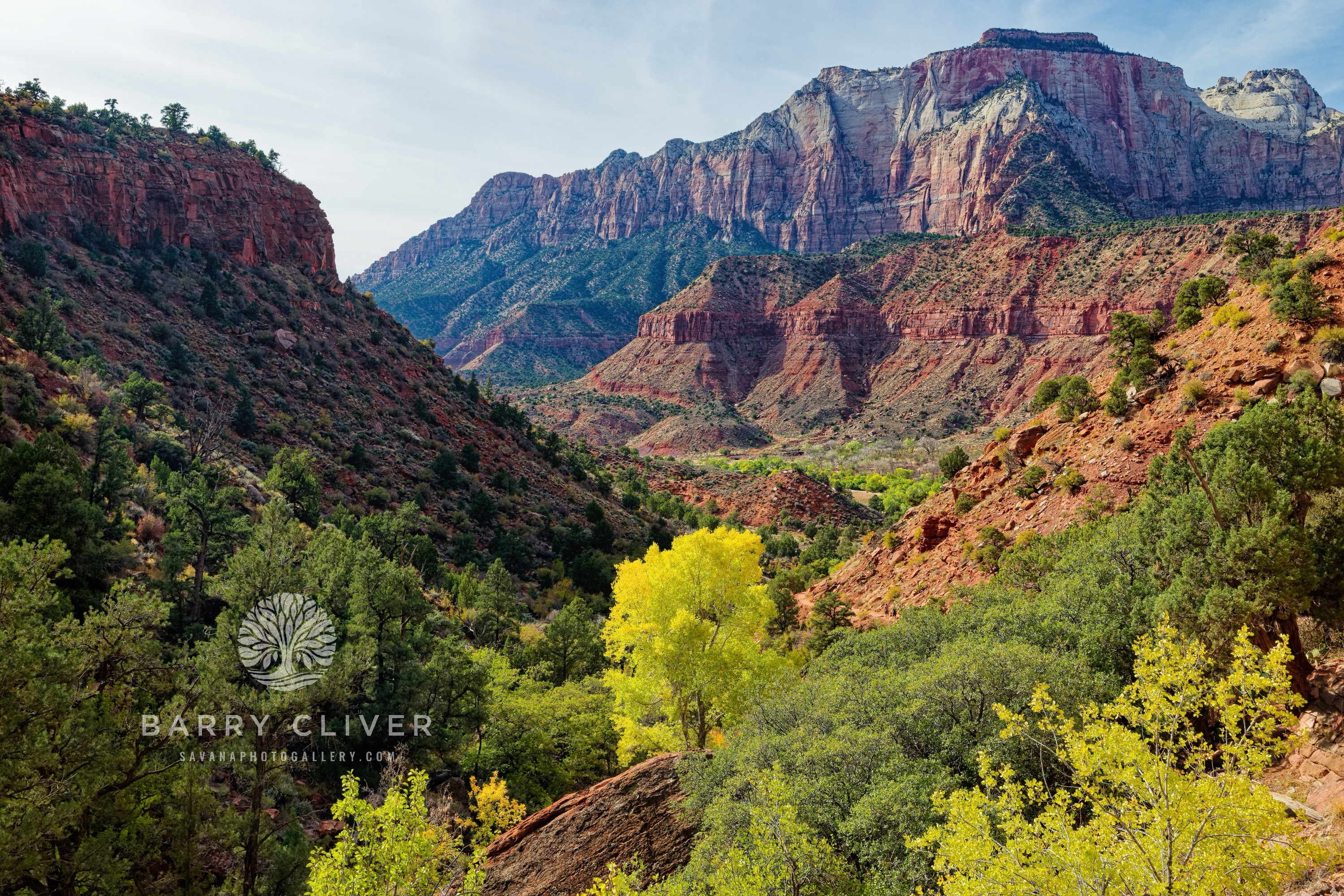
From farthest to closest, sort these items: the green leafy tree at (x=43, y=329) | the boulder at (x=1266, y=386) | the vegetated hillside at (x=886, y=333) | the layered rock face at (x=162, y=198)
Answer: the vegetated hillside at (x=886, y=333)
the layered rock face at (x=162, y=198)
the green leafy tree at (x=43, y=329)
the boulder at (x=1266, y=386)

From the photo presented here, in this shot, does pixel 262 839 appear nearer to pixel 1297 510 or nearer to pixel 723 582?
pixel 723 582

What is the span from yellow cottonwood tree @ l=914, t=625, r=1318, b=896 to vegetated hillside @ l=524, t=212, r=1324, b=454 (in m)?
111

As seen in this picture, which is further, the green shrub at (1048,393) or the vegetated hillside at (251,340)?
the vegetated hillside at (251,340)

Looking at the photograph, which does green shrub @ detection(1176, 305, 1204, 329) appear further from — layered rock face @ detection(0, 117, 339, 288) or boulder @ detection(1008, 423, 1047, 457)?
layered rock face @ detection(0, 117, 339, 288)

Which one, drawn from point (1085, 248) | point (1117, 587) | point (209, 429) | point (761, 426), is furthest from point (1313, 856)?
point (1085, 248)

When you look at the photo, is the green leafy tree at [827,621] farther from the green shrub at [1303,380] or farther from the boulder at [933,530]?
the green shrub at [1303,380]

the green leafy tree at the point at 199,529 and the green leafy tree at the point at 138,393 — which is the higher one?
A: the green leafy tree at the point at 138,393

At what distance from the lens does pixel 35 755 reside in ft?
36.5

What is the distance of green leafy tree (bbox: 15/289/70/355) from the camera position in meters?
34.5

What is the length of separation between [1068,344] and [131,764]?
135m

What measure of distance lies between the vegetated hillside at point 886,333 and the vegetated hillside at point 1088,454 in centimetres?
8827

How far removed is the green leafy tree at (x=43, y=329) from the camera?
34.5 m

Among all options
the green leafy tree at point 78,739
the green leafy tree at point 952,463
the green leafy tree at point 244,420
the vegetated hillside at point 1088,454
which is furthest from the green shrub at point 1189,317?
the green leafy tree at point 244,420

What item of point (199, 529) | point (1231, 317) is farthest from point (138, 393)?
point (1231, 317)
